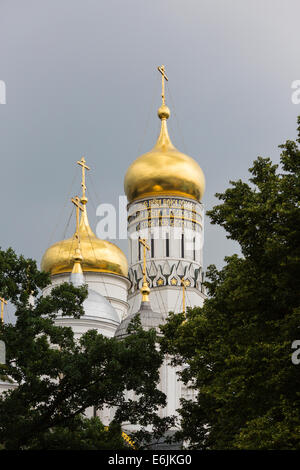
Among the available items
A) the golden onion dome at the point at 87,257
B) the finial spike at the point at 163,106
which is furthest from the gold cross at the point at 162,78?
the golden onion dome at the point at 87,257

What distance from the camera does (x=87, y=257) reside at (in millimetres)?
58188

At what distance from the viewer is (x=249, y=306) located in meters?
20.6

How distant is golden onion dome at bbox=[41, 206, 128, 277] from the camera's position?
2279 inches

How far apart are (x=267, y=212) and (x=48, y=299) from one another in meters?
7.47

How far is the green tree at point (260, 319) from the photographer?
18.7 metres

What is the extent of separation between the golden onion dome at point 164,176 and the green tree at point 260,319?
124ft

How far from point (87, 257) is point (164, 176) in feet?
23.9

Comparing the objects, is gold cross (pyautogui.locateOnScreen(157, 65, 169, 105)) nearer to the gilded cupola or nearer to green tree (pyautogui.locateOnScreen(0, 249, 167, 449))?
the gilded cupola

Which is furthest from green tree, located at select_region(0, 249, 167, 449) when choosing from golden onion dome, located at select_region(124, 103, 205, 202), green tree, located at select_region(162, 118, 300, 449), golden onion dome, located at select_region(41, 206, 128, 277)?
golden onion dome, located at select_region(124, 103, 205, 202)

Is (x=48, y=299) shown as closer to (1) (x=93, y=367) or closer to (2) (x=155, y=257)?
(1) (x=93, y=367)

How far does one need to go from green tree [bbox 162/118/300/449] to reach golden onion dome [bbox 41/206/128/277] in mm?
35037

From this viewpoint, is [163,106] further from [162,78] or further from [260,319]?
[260,319]

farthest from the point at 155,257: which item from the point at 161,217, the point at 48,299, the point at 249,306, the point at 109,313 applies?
the point at 249,306

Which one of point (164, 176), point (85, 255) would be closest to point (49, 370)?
point (85, 255)
